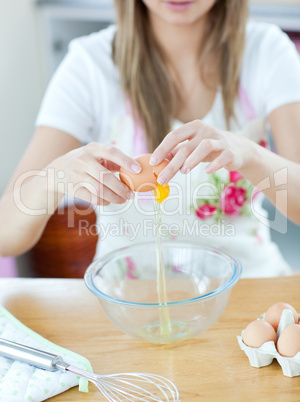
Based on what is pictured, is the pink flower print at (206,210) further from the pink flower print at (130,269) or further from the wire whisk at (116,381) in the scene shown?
the wire whisk at (116,381)

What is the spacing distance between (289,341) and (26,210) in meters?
0.64

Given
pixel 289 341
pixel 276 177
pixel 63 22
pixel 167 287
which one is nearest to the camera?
pixel 289 341

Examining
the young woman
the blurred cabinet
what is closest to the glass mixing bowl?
the young woman

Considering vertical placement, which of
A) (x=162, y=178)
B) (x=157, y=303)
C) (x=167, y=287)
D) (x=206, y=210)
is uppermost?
(x=162, y=178)

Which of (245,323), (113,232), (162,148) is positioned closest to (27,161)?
(113,232)

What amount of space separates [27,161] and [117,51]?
0.37m

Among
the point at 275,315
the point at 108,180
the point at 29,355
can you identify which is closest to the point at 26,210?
the point at 108,180

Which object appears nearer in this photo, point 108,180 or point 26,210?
point 108,180

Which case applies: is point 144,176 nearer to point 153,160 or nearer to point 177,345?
point 153,160

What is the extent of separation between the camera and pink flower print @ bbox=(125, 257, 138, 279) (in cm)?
97

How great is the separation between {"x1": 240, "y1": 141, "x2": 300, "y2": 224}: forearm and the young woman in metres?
0.14

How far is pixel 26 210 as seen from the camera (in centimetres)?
117

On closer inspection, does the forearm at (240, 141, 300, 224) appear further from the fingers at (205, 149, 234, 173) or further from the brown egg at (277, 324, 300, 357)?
the brown egg at (277, 324, 300, 357)

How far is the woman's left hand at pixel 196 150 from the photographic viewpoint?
85 centimetres
